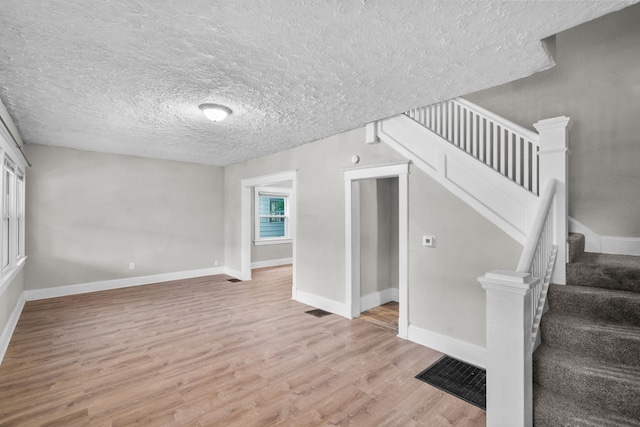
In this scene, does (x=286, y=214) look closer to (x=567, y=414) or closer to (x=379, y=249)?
(x=379, y=249)

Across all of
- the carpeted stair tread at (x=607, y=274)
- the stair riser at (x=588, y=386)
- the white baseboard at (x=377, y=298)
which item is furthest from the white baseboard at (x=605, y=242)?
the white baseboard at (x=377, y=298)

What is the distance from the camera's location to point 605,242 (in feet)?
10.3

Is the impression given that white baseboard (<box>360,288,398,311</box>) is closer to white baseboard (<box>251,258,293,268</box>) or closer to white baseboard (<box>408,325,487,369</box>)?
white baseboard (<box>408,325,487,369</box>)

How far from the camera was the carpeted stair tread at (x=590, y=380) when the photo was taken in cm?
163

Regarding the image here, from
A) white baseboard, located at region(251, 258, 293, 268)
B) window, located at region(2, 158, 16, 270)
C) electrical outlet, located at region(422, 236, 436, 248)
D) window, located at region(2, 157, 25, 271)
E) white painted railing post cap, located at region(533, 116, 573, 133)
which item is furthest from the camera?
white baseboard, located at region(251, 258, 293, 268)

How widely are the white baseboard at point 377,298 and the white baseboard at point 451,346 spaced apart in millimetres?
1053

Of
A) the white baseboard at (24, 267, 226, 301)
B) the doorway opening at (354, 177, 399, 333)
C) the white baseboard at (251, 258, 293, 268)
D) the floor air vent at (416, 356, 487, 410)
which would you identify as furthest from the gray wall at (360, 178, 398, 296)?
the white baseboard at (251, 258, 293, 268)

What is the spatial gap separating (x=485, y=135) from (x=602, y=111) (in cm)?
127

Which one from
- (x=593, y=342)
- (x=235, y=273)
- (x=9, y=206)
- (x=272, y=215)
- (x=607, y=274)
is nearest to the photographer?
(x=593, y=342)

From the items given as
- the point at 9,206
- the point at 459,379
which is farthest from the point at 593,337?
the point at 9,206

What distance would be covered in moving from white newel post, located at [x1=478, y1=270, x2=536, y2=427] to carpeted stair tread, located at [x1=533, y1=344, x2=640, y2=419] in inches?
8.2

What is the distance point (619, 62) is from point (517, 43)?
209cm

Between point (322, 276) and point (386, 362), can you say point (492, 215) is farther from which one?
point (322, 276)

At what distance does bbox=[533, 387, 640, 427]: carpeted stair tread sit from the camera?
160 centimetres
